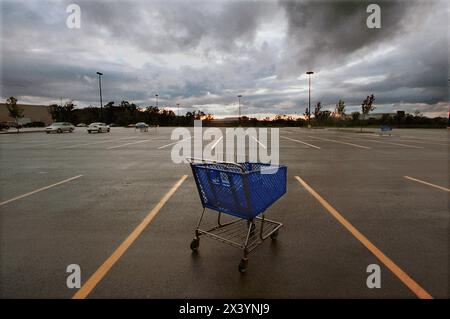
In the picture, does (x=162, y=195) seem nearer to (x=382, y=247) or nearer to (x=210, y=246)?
(x=210, y=246)

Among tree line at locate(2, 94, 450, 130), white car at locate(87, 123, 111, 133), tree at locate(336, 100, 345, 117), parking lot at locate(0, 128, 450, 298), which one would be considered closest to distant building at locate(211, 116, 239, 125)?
tree line at locate(2, 94, 450, 130)

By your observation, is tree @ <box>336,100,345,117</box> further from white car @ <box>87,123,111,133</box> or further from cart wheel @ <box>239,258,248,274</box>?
cart wheel @ <box>239,258,248,274</box>

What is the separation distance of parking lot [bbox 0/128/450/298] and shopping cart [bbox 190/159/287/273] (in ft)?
0.64

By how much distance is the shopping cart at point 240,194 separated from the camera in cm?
323

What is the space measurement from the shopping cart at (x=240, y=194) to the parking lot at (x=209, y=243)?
195 mm

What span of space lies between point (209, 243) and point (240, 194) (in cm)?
92

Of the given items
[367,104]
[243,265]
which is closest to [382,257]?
[243,265]

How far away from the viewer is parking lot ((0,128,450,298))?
275cm

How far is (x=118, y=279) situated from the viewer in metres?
2.89

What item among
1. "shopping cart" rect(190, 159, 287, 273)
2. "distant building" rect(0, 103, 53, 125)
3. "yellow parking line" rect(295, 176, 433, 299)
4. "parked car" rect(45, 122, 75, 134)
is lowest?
"yellow parking line" rect(295, 176, 433, 299)

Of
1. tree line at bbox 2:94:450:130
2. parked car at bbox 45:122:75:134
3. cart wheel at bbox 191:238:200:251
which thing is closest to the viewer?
cart wheel at bbox 191:238:200:251

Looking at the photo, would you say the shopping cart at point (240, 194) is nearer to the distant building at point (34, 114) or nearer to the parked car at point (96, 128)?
the parked car at point (96, 128)
